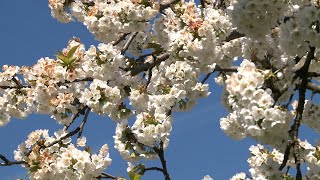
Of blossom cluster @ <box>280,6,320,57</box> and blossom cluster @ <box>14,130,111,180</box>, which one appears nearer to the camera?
blossom cluster @ <box>280,6,320,57</box>

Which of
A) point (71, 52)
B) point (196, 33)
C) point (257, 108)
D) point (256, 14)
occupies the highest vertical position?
point (71, 52)

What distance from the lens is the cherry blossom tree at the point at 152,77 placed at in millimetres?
5645

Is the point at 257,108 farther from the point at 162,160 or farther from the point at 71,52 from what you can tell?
the point at 71,52

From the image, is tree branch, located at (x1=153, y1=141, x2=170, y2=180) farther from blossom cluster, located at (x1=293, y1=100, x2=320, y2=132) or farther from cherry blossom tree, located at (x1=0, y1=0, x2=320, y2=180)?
blossom cluster, located at (x1=293, y1=100, x2=320, y2=132)

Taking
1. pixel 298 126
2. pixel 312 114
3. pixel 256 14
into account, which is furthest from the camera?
pixel 312 114

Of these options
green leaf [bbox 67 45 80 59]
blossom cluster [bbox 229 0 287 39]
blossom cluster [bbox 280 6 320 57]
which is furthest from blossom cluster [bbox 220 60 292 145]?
green leaf [bbox 67 45 80 59]

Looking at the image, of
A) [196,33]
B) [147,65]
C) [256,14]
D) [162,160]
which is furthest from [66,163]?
[256,14]

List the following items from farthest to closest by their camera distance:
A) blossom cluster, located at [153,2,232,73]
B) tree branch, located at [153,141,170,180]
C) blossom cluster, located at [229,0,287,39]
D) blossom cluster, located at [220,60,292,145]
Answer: tree branch, located at [153,141,170,180]
blossom cluster, located at [153,2,232,73]
blossom cluster, located at [229,0,287,39]
blossom cluster, located at [220,60,292,145]

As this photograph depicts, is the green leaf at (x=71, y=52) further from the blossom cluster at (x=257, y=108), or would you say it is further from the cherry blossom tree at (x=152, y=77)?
the blossom cluster at (x=257, y=108)

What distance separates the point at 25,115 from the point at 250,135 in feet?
17.3

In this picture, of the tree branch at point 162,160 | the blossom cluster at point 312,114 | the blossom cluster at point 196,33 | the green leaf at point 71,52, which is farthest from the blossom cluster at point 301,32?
the green leaf at point 71,52

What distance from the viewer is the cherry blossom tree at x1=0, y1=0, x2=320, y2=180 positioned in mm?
5645

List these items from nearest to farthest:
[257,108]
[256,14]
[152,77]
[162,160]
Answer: [257,108], [256,14], [162,160], [152,77]

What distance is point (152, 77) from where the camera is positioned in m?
8.48
